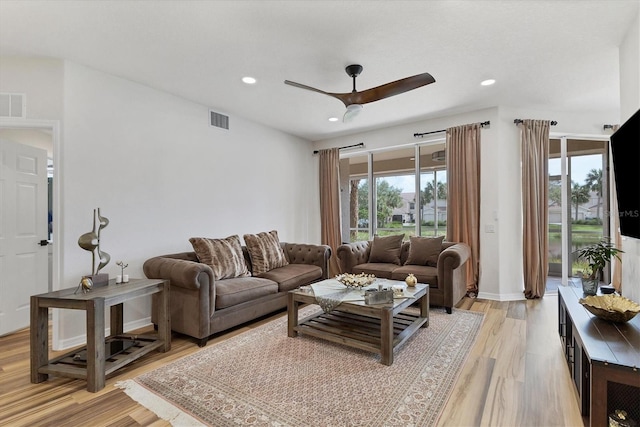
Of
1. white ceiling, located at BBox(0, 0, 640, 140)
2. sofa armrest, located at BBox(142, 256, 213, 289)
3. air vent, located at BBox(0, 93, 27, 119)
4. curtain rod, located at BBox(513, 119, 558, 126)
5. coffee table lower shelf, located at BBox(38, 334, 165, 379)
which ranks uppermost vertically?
white ceiling, located at BBox(0, 0, 640, 140)

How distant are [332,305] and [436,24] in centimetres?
244

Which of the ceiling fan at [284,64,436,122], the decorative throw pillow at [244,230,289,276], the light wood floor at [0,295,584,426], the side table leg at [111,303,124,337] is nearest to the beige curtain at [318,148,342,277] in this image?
the decorative throw pillow at [244,230,289,276]

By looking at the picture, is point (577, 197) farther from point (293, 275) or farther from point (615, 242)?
point (293, 275)

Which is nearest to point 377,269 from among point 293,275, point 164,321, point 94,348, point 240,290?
point 293,275

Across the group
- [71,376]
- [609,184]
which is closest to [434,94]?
[609,184]

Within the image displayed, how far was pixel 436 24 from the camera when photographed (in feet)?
7.88

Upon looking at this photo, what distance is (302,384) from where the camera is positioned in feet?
7.09

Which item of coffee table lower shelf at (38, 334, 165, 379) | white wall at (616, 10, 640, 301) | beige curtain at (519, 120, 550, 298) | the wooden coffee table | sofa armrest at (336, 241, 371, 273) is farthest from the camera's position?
sofa armrest at (336, 241, 371, 273)

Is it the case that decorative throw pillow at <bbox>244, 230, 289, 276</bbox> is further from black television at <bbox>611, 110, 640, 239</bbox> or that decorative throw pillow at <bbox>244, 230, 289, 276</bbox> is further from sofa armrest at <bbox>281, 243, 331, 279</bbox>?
black television at <bbox>611, 110, 640, 239</bbox>

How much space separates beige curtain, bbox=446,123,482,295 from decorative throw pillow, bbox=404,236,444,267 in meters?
0.51

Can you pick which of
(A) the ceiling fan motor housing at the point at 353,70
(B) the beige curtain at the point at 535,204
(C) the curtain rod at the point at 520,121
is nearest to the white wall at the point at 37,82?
(A) the ceiling fan motor housing at the point at 353,70

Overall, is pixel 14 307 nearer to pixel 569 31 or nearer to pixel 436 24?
pixel 436 24

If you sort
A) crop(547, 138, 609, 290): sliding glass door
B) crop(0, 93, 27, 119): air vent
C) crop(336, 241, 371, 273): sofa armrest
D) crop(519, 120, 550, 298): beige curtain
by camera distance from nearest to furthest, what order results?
crop(0, 93, 27, 119): air vent, crop(519, 120, 550, 298): beige curtain, crop(336, 241, 371, 273): sofa armrest, crop(547, 138, 609, 290): sliding glass door

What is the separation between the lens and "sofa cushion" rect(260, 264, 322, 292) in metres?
3.73
